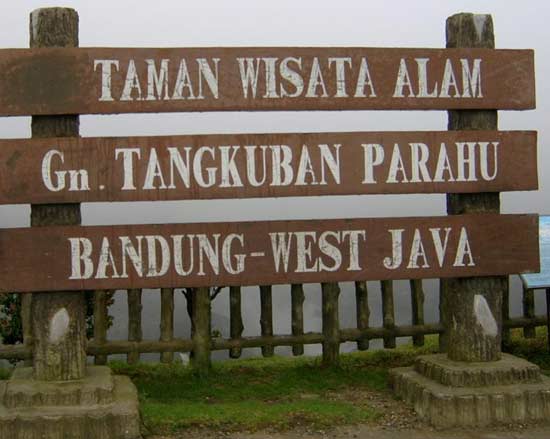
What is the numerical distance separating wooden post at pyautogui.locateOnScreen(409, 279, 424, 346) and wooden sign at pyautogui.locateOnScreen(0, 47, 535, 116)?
2.85 m

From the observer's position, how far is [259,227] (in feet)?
21.0

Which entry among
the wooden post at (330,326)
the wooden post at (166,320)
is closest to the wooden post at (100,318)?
the wooden post at (166,320)

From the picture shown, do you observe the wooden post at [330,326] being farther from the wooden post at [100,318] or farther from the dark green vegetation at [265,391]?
the wooden post at [100,318]

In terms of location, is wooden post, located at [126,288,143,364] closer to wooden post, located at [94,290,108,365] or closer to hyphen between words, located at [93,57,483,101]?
wooden post, located at [94,290,108,365]

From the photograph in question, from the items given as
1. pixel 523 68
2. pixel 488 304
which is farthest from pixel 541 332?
pixel 523 68

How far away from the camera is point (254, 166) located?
636 cm

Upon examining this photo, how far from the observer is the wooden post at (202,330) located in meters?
8.22

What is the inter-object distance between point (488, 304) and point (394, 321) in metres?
2.11

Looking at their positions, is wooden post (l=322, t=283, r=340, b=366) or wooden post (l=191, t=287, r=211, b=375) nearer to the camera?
wooden post (l=191, t=287, r=211, b=375)

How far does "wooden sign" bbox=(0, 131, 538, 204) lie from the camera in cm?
620

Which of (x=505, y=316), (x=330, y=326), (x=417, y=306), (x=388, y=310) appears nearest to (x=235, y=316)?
(x=330, y=326)

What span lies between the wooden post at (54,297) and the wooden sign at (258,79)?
0.14 meters

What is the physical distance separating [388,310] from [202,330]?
2.06 meters

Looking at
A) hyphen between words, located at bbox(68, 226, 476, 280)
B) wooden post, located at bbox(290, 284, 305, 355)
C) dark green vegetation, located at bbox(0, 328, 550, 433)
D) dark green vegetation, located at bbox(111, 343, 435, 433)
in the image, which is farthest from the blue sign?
wooden post, located at bbox(290, 284, 305, 355)
